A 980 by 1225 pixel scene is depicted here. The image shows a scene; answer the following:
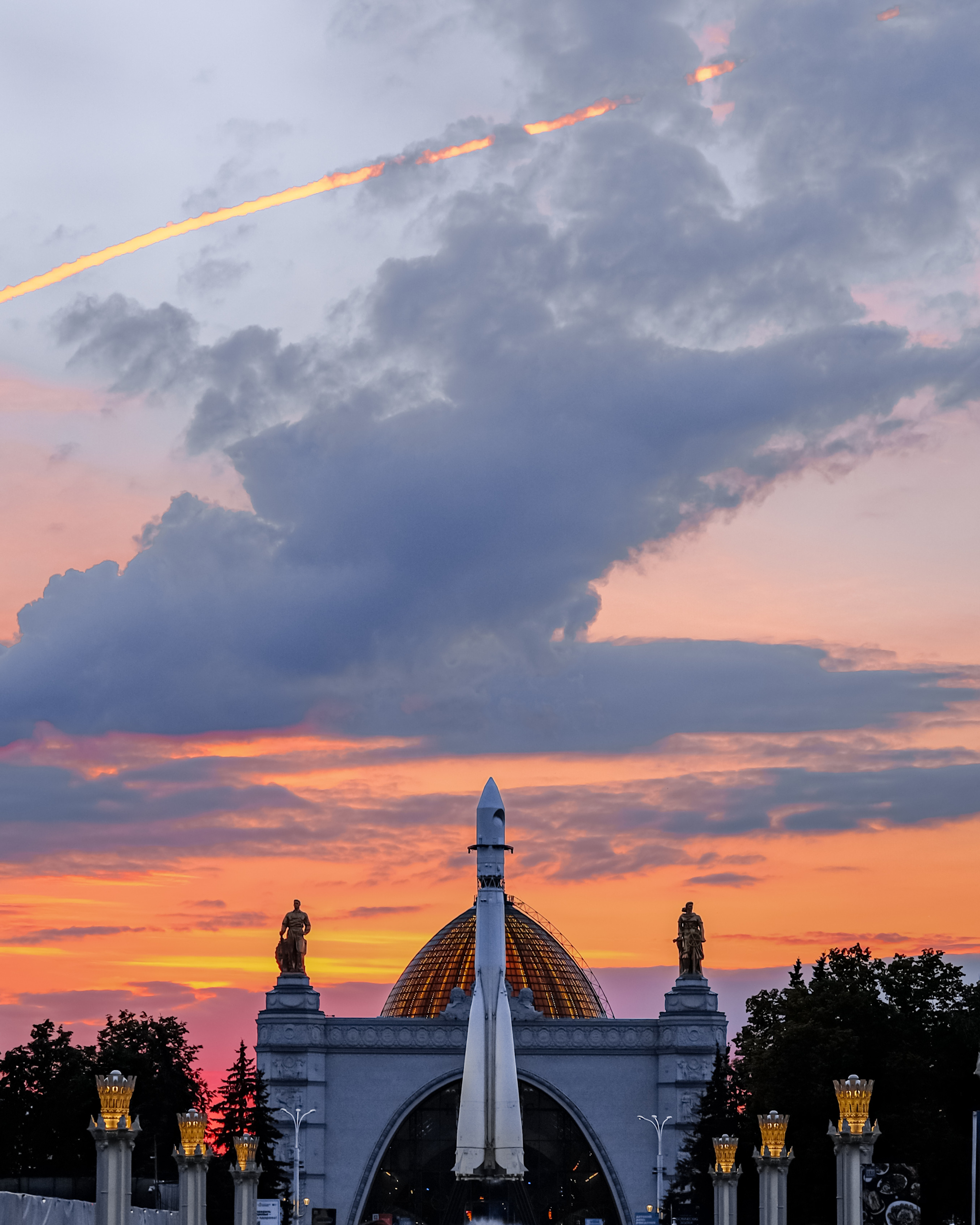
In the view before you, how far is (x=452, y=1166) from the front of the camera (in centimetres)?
13262

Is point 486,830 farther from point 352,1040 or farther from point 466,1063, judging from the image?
point 352,1040

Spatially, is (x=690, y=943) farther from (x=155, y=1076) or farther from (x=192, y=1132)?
(x=192, y=1132)

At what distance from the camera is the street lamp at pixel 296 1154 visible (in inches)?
4769

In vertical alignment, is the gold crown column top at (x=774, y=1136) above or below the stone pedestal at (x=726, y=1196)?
above

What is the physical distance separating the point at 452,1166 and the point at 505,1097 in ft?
70.8

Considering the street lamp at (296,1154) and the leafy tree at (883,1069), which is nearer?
the leafy tree at (883,1069)

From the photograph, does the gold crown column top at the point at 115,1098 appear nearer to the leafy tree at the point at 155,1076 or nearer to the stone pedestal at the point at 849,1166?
the stone pedestal at the point at 849,1166

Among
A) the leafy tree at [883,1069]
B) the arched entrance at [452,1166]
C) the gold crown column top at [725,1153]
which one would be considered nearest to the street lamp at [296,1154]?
the arched entrance at [452,1166]

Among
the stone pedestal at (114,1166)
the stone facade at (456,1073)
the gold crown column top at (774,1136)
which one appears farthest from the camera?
the stone facade at (456,1073)

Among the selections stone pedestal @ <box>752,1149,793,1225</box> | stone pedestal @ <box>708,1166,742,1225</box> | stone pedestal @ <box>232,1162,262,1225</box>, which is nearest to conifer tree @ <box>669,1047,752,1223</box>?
stone pedestal @ <box>708,1166,742,1225</box>

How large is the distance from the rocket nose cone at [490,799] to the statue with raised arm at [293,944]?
84.7ft

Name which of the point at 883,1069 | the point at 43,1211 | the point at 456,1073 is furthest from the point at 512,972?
the point at 43,1211

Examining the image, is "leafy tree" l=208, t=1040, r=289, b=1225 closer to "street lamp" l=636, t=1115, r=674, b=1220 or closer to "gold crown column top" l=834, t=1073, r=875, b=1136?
"street lamp" l=636, t=1115, r=674, b=1220

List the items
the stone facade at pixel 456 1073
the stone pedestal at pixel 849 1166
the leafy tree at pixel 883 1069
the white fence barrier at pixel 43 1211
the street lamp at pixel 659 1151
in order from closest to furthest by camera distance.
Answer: the white fence barrier at pixel 43 1211
the stone pedestal at pixel 849 1166
the leafy tree at pixel 883 1069
the street lamp at pixel 659 1151
the stone facade at pixel 456 1073
